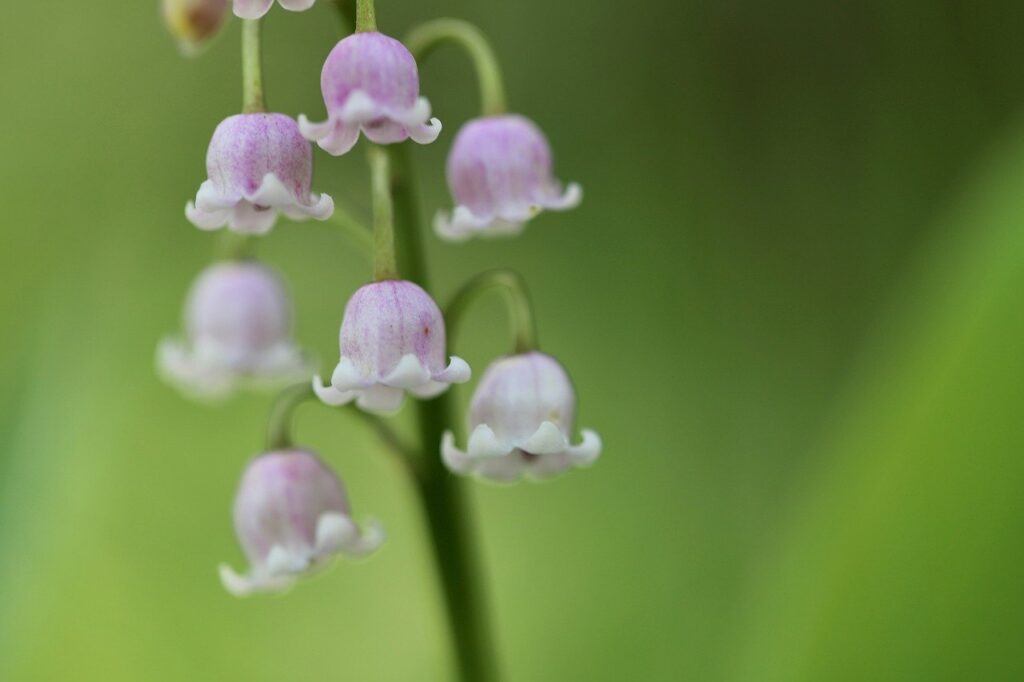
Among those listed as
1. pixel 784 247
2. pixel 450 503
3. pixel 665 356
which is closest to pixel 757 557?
pixel 665 356

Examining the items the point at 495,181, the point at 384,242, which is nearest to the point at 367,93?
the point at 384,242

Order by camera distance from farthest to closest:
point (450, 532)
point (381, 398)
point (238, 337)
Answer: point (238, 337) < point (450, 532) < point (381, 398)

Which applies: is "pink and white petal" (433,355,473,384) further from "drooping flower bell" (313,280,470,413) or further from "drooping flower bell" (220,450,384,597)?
"drooping flower bell" (220,450,384,597)

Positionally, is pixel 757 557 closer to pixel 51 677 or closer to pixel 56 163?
pixel 51 677

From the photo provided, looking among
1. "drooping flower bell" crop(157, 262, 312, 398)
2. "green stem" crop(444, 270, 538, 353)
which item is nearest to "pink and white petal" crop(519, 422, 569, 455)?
"green stem" crop(444, 270, 538, 353)

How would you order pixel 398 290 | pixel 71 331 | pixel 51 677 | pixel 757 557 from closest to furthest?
pixel 398 290 < pixel 51 677 < pixel 71 331 < pixel 757 557

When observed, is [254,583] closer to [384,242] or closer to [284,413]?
[284,413]

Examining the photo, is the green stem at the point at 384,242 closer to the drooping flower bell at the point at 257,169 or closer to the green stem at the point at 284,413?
the drooping flower bell at the point at 257,169

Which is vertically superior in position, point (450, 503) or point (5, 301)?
point (5, 301)
